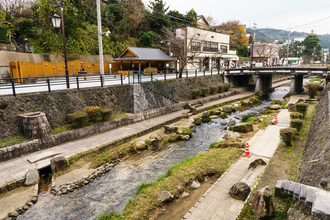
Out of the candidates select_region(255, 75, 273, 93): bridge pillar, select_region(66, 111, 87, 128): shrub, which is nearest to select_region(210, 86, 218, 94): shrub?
select_region(255, 75, 273, 93): bridge pillar

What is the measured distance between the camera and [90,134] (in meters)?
12.9

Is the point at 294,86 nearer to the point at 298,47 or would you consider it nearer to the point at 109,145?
the point at 109,145

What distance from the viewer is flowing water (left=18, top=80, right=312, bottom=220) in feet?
22.7

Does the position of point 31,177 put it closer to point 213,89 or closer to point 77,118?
point 77,118

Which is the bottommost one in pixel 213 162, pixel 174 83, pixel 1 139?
pixel 213 162

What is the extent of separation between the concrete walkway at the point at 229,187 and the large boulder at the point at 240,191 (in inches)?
4.9

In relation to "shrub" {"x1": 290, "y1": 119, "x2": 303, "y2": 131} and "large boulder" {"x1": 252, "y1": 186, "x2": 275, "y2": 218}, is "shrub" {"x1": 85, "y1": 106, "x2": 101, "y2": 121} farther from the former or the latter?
"shrub" {"x1": 290, "y1": 119, "x2": 303, "y2": 131}

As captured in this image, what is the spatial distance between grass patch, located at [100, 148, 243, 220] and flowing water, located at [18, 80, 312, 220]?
75cm

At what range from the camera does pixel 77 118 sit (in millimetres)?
12188

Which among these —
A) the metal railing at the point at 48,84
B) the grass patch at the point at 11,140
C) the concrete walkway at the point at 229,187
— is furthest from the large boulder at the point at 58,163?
the concrete walkway at the point at 229,187

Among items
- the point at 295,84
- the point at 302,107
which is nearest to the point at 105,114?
the point at 302,107

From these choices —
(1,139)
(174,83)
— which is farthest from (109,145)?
(174,83)

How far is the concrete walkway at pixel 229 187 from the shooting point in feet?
18.9

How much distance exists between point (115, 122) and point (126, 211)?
28.7 feet
